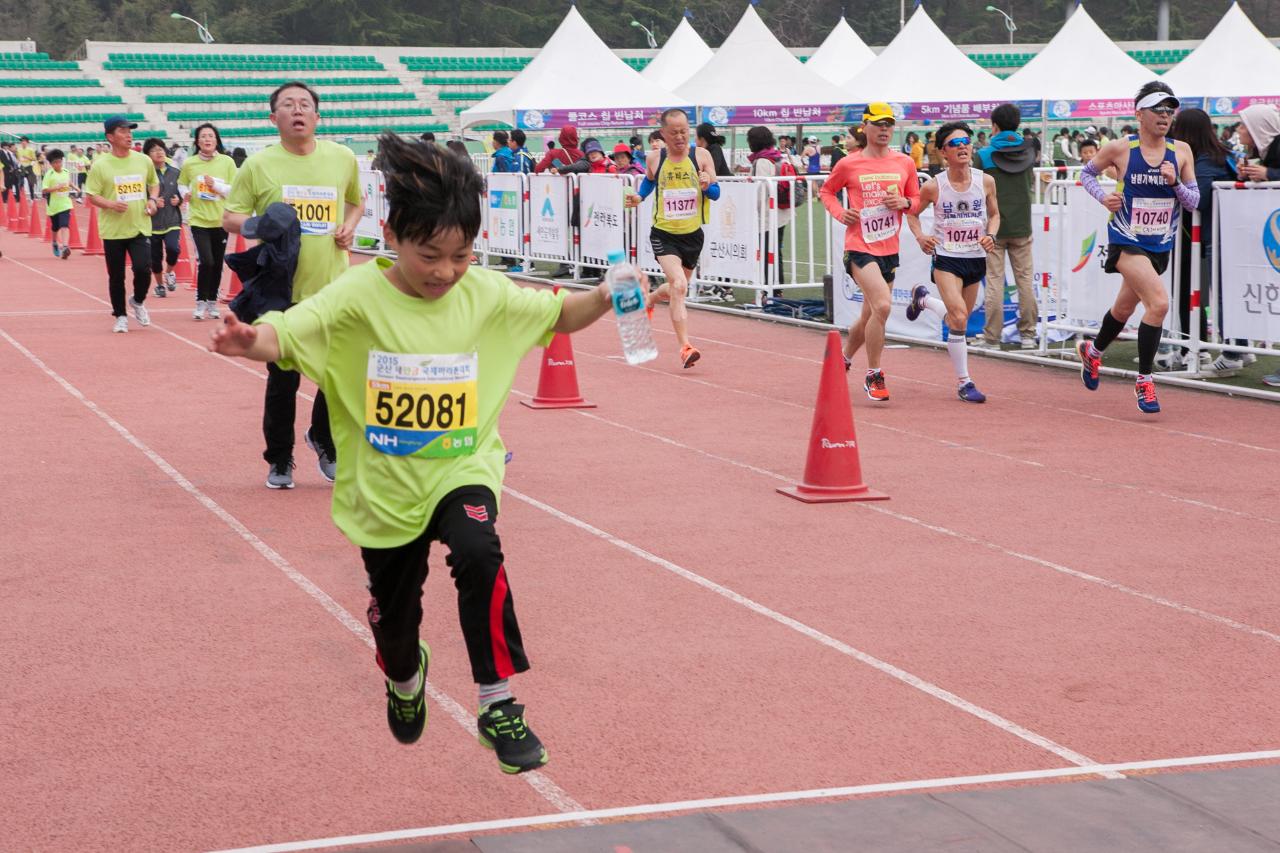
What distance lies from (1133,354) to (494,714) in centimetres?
1190

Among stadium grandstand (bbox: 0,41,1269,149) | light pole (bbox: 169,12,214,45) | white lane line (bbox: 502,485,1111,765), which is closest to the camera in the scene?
white lane line (bbox: 502,485,1111,765)

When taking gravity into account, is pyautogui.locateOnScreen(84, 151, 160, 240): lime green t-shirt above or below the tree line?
below

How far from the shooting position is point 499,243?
2544 cm

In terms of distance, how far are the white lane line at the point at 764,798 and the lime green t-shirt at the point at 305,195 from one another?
5312 mm

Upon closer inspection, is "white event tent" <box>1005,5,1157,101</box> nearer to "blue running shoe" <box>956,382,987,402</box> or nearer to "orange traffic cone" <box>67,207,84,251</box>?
"orange traffic cone" <box>67,207,84,251</box>

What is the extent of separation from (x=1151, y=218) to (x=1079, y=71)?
835 inches

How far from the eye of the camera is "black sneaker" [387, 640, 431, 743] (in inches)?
183

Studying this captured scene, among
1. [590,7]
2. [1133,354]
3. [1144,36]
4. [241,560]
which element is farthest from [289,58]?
[241,560]

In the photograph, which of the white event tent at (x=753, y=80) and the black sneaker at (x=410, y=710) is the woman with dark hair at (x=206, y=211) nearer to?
the white event tent at (x=753, y=80)

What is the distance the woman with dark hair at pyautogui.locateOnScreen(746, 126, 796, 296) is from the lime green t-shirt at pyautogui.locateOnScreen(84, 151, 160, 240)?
22.4 feet

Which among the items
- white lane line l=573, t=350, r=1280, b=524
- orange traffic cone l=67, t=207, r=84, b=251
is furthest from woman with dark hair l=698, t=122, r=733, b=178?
orange traffic cone l=67, t=207, r=84, b=251

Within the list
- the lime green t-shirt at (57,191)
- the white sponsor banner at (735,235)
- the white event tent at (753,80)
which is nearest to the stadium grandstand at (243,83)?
the lime green t-shirt at (57,191)

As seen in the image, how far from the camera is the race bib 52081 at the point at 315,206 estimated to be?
9.25 meters

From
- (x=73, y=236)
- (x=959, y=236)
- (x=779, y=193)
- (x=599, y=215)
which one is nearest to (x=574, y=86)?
(x=73, y=236)
